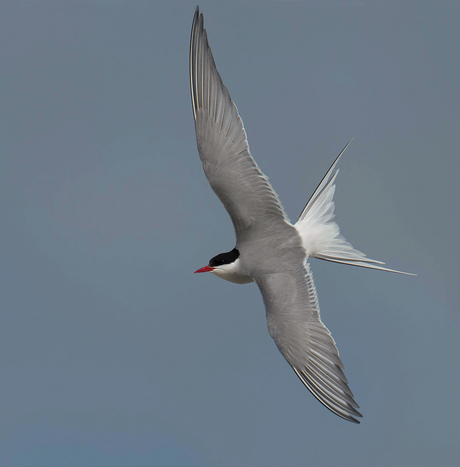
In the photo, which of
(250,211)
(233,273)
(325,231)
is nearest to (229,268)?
(233,273)

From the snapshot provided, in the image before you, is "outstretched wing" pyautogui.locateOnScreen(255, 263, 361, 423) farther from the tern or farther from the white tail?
the white tail

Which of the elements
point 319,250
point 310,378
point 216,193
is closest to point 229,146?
point 216,193

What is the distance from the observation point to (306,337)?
567 centimetres

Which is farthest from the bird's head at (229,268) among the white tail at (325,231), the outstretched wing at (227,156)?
the white tail at (325,231)

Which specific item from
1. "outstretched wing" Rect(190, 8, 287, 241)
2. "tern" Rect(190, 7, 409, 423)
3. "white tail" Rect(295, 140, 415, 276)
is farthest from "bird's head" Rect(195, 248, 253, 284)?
"white tail" Rect(295, 140, 415, 276)

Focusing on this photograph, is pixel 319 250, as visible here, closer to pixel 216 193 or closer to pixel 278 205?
pixel 278 205

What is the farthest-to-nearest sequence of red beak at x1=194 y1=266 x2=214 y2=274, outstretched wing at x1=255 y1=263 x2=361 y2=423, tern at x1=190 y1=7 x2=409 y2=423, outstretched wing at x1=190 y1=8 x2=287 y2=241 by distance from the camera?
red beak at x1=194 y1=266 x2=214 y2=274
outstretched wing at x1=190 y1=8 x2=287 y2=241
tern at x1=190 y1=7 x2=409 y2=423
outstretched wing at x1=255 y1=263 x2=361 y2=423

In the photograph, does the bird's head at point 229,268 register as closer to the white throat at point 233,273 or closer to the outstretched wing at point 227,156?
the white throat at point 233,273

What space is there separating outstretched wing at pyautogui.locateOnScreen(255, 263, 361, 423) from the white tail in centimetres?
35

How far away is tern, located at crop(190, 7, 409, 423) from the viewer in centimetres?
617

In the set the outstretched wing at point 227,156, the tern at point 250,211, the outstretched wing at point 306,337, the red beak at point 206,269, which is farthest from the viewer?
the red beak at point 206,269

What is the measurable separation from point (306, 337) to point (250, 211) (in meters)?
1.39

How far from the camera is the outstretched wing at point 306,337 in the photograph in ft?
17.5

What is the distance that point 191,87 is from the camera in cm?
651
